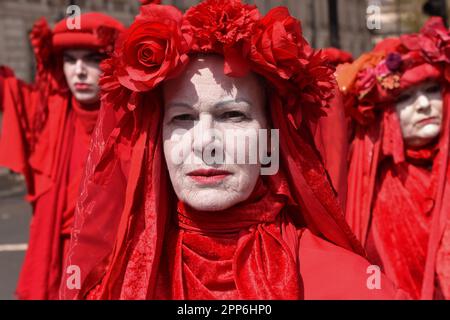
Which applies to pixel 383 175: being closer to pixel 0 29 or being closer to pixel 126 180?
pixel 126 180

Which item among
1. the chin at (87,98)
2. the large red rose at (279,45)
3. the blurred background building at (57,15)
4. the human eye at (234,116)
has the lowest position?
the human eye at (234,116)

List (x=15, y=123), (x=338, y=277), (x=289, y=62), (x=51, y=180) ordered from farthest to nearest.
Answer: (x=15, y=123) → (x=51, y=180) → (x=289, y=62) → (x=338, y=277)

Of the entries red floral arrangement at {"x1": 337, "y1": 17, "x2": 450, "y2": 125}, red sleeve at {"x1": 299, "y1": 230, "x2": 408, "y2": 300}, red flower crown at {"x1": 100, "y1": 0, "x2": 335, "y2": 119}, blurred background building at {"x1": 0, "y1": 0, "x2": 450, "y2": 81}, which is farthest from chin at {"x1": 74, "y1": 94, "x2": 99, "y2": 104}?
blurred background building at {"x1": 0, "y1": 0, "x2": 450, "y2": 81}

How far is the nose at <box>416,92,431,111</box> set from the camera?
4.84m

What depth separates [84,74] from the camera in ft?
18.0

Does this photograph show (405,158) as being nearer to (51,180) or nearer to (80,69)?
(80,69)

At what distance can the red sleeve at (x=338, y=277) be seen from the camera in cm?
257

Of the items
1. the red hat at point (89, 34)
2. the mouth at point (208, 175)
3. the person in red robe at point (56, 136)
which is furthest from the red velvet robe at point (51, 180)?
the mouth at point (208, 175)

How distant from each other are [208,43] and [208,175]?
1.34 feet

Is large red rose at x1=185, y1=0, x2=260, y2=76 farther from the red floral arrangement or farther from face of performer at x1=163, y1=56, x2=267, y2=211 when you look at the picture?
the red floral arrangement

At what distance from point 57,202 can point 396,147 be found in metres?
2.17

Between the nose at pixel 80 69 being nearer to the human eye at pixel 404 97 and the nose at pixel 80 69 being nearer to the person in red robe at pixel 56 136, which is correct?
the person in red robe at pixel 56 136

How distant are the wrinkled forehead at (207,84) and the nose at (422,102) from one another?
233 centimetres

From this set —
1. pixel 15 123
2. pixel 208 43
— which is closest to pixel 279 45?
pixel 208 43
